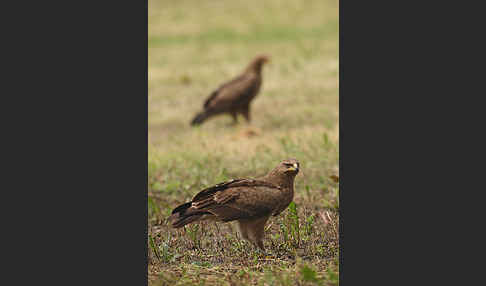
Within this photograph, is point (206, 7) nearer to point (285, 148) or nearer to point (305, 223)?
point (285, 148)

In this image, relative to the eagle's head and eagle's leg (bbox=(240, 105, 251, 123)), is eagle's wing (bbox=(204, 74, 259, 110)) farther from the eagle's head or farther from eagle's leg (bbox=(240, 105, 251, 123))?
the eagle's head

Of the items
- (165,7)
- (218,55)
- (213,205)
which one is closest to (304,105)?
(218,55)

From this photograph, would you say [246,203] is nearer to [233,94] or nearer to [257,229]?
[257,229]

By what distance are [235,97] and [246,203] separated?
5.70m

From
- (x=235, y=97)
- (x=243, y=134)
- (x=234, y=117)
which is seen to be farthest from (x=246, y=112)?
(x=243, y=134)

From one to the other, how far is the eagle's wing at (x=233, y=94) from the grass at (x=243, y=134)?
441 millimetres

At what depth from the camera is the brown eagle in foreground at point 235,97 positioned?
10.9 m

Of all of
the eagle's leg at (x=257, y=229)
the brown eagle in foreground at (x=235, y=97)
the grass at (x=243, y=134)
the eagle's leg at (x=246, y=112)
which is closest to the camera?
the grass at (x=243, y=134)

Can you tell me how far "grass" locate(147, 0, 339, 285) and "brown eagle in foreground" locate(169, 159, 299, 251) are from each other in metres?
0.18

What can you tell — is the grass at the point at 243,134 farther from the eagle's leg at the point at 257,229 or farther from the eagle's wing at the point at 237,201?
the eagle's wing at the point at 237,201

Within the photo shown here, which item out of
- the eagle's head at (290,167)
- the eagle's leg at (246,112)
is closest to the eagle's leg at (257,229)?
the eagle's head at (290,167)

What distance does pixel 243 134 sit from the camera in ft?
31.8

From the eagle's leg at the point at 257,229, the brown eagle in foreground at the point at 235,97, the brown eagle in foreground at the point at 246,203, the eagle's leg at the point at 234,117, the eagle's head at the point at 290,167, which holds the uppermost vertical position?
the brown eagle in foreground at the point at 235,97

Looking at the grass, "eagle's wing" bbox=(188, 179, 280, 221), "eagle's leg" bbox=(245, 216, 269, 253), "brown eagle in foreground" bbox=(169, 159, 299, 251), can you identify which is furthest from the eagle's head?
"eagle's leg" bbox=(245, 216, 269, 253)
